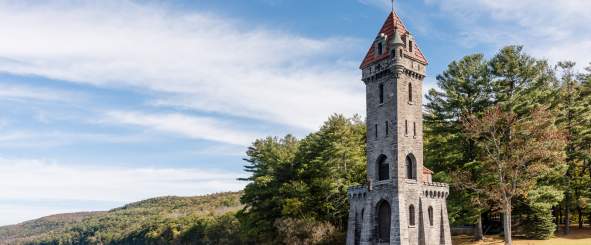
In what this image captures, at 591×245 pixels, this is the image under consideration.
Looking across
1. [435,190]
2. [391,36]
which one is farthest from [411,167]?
[391,36]

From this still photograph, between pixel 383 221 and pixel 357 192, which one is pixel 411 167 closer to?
pixel 383 221

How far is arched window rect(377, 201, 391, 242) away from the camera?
119 ft

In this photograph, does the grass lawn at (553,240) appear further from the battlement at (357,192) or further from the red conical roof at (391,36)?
the red conical roof at (391,36)

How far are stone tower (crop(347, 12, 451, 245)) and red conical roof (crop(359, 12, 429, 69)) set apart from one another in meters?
0.09

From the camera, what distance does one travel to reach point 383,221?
36688mm

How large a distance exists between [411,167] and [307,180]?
13.3 m

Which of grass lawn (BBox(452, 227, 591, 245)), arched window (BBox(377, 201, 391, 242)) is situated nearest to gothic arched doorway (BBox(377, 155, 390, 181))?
arched window (BBox(377, 201, 391, 242))

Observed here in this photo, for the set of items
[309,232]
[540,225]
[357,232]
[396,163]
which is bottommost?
[309,232]

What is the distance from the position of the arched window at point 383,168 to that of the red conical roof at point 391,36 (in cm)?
733

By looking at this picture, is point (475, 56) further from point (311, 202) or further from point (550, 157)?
point (311, 202)

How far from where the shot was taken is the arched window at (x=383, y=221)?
1430 inches

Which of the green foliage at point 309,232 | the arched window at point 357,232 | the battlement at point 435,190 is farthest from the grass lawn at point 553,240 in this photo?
the green foliage at point 309,232

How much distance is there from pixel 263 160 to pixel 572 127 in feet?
92.4

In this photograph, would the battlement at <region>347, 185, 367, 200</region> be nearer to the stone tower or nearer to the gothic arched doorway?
the stone tower
